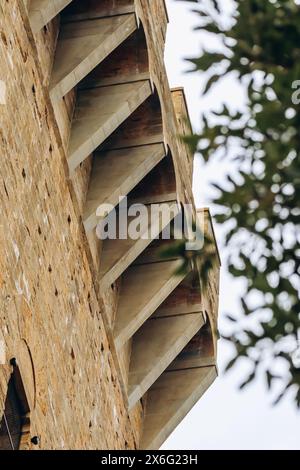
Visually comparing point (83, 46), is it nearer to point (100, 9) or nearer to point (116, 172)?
point (100, 9)

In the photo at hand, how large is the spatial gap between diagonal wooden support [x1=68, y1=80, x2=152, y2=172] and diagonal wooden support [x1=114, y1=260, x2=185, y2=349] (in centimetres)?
142

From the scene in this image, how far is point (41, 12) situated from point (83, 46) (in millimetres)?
793

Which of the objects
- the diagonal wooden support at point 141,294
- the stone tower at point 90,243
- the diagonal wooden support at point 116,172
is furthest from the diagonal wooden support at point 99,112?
the diagonal wooden support at point 141,294

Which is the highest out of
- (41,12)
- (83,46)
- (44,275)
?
(83,46)

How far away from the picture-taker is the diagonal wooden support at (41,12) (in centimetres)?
1106

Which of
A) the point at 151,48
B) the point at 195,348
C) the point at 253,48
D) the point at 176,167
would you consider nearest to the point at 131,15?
the point at 151,48

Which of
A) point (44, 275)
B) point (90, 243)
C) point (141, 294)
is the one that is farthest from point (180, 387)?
point (44, 275)

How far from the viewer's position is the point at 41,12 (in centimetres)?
1112

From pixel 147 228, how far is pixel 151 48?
141 centimetres

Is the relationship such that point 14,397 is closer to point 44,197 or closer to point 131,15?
point 44,197

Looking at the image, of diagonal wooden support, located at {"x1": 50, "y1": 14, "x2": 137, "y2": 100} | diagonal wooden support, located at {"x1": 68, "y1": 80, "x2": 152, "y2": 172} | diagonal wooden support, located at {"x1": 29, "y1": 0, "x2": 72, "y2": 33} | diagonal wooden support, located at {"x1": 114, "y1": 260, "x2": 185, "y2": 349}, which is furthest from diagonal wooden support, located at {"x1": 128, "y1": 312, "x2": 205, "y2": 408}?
diagonal wooden support, located at {"x1": 29, "y1": 0, "x2": 72, "y2": 33}

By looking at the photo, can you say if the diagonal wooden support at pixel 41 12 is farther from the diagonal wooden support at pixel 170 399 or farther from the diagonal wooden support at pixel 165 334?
the diagonal wooden support at pixel 170 399

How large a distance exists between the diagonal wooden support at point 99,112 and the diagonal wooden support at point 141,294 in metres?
1.42

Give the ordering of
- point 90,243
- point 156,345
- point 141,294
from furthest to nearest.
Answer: point 156,345, point 141,294, point 90,243
